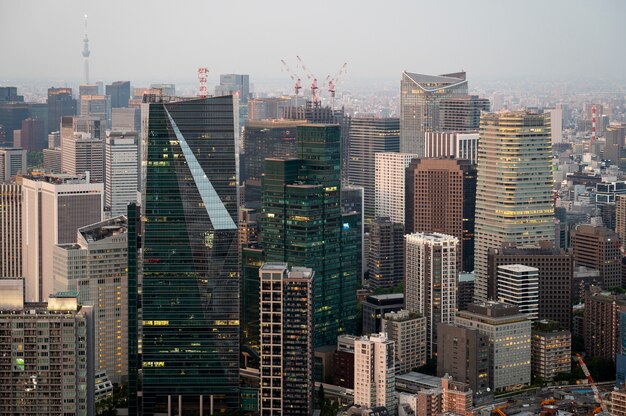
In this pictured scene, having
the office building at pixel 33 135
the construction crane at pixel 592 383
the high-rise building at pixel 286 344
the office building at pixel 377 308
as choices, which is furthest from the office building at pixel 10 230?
the office building at pixel 33 135

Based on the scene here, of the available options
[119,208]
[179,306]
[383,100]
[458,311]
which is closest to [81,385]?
[179,306]

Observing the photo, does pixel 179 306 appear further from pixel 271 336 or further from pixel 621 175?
pixel 621 175

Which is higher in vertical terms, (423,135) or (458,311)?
(423,135)

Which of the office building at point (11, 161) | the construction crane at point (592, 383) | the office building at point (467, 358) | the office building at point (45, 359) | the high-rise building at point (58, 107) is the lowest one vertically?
the construction crane at point (592, 383)

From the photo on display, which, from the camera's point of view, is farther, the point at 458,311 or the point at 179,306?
the point at 458,311

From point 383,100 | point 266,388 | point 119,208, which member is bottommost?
point 266,388

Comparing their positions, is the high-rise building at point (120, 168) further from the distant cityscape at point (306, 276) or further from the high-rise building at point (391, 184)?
the high-rise building at point (391, 184)
